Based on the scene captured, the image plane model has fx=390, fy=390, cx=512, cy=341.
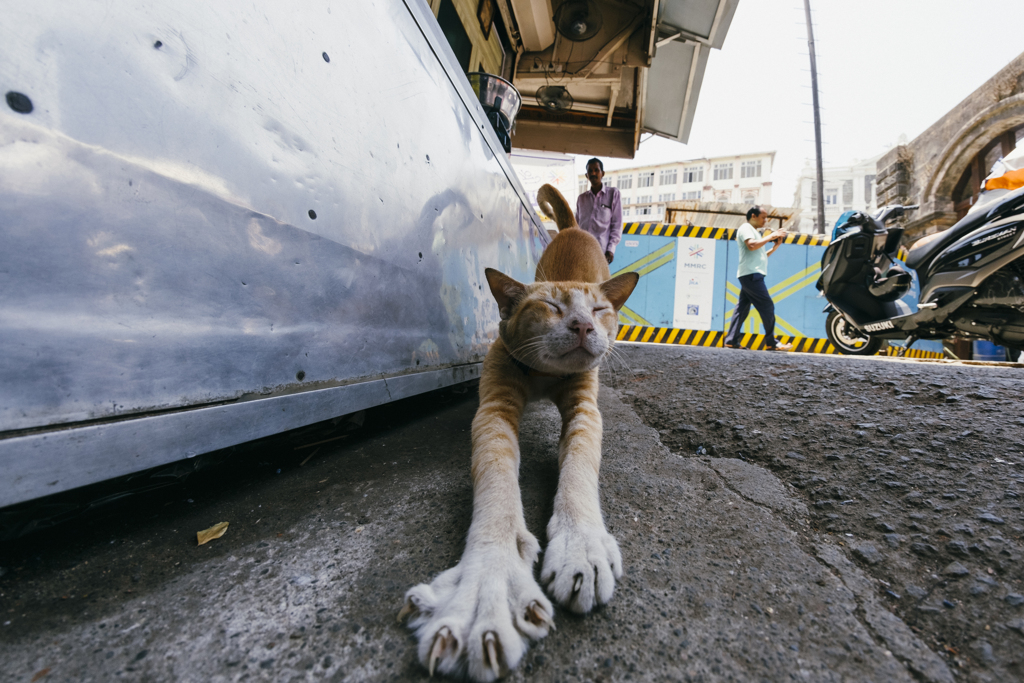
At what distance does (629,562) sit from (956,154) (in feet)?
46.3

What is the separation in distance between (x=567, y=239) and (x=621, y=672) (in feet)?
9.82

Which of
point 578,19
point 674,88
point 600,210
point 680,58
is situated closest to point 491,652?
point 600,210

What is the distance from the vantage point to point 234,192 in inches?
44.8

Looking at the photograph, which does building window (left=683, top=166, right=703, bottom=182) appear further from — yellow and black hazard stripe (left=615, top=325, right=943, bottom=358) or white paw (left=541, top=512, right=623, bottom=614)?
white paw (left=541, top=512, right=623, bottom=614)

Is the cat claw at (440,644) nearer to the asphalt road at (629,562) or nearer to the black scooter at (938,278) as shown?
the asphalt road at (629,562)

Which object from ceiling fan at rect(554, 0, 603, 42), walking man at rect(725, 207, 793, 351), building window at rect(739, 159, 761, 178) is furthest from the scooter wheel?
building window at rect(739, 159, 761, 178)

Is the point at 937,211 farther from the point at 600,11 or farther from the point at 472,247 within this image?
the point at 472,247

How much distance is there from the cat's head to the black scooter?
349 centimetres

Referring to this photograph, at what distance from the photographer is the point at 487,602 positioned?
816mm

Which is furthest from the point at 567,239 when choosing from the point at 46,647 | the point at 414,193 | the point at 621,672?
the point at 46,647

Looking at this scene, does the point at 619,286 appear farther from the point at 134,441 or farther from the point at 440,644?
the point at 134,441

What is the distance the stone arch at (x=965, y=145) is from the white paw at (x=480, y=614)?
13.2 meters

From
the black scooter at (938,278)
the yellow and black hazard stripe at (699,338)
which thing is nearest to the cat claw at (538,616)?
the black scooter at (938,278)

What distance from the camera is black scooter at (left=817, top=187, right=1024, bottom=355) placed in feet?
10.4
